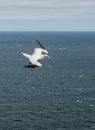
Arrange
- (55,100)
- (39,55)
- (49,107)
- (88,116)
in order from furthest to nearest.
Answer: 1. (55,100)
2. (49,107)
3. (88,116)
4. (39,55)

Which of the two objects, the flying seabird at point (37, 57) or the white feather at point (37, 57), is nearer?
the flying seabird at point (37, 57)

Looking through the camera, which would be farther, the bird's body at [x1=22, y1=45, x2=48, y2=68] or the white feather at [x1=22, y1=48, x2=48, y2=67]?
the white feather at [x1=22, y1=48, x2=48, y2=67]

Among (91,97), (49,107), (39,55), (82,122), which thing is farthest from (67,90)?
(39,55)

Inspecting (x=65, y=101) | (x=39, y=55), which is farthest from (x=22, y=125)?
(x=39, y=55)

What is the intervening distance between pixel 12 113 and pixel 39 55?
11866 cm

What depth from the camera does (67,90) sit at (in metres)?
198

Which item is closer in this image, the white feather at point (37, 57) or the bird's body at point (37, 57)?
the bird's body at point (37, 57)

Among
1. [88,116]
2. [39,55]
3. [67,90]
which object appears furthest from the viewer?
[67,90]

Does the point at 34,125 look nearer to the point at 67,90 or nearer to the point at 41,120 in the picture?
the point at 41,120

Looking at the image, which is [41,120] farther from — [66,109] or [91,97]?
[91,97]

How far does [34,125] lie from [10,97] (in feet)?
146

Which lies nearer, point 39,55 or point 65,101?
point 39,55

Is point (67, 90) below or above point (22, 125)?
above

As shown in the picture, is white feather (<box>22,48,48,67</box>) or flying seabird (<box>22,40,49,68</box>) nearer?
flying seabird (<box>22,40,49,68</box>)
